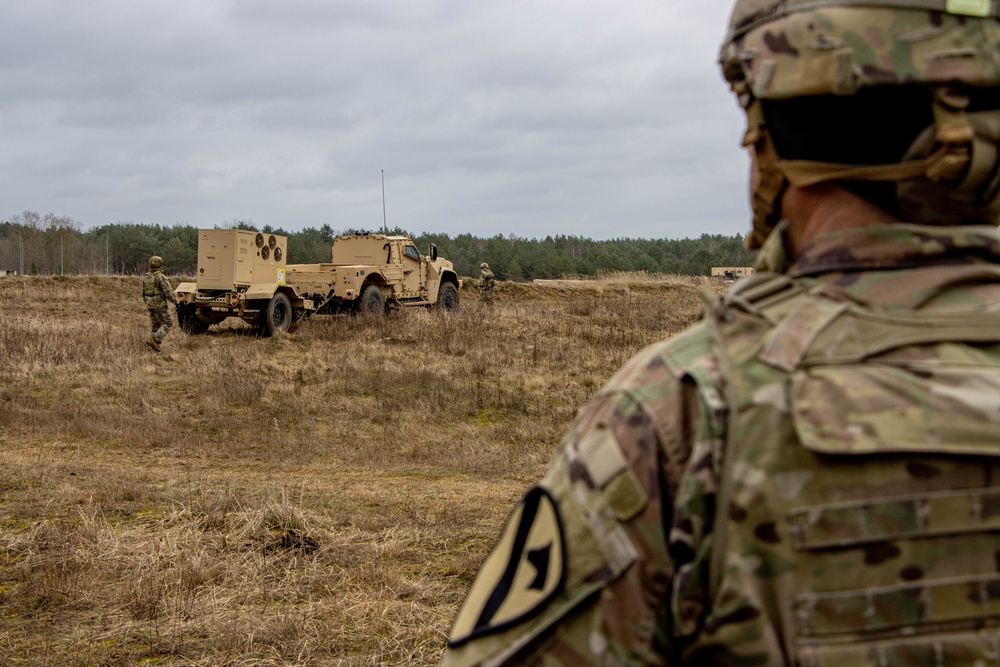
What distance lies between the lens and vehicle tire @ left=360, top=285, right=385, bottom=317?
1834 centimetres

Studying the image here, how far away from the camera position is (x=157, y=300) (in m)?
15.0

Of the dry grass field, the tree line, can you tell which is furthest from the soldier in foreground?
the tree line

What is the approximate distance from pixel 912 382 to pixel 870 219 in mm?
252

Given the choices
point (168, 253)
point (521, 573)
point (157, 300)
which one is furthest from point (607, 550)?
point (168, 253)

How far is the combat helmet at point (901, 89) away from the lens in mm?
1218

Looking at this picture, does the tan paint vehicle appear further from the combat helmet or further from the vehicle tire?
the combat helmet

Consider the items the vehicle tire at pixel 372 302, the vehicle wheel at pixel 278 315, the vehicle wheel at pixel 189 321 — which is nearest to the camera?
the vehicle wheel at pixel 278 315

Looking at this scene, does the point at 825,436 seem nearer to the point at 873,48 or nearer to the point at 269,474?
the point at 873,48

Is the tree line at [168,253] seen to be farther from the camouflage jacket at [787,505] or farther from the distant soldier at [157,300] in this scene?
the camouflage jacket at [787,505]

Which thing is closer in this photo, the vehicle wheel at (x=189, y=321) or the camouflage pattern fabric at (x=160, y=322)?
the camouflage pattern fabric at (x=160, y=322)

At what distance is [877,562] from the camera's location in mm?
1110

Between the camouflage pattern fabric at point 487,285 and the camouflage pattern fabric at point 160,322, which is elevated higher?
the camouflage pattern fabric at point 487,285

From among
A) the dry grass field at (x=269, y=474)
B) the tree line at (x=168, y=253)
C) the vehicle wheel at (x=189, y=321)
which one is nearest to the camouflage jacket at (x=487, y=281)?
the dry grass field at (x=269, y=474)

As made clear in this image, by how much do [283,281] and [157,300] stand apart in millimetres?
2639
